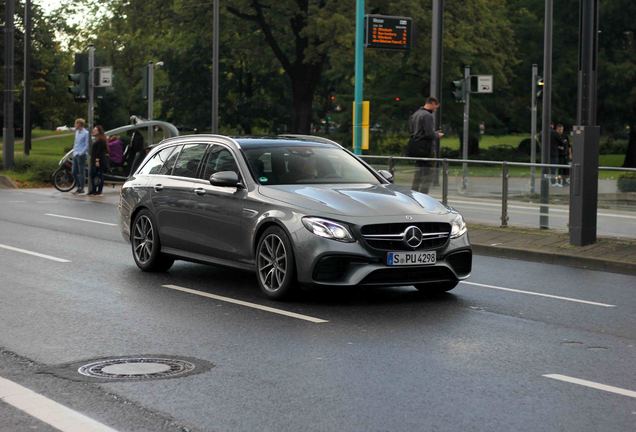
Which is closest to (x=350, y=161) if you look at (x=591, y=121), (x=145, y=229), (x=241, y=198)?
(x=241, y=198)

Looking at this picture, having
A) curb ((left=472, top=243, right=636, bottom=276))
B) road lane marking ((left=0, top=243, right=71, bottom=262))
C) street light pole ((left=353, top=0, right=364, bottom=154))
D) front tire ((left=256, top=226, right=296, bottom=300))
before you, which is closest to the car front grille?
front tire ((left=256, top=226, right=296, bottom=300))

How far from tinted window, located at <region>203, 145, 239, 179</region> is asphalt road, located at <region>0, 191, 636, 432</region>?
45.4 inches

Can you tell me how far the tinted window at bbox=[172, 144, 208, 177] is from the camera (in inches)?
486

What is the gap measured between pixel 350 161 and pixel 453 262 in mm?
1892

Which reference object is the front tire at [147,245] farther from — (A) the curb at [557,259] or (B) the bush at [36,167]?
(B) the bush at [36,167]

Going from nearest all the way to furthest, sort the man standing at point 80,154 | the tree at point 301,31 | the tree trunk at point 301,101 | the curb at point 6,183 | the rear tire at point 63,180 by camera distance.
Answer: the man standing at point 80,154 < the rear tire at point 63,180 < the curb at point 6,183 < the tree at point 301,31 < the tree trunk at point 301,101

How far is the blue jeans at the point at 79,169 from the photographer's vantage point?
28.9m

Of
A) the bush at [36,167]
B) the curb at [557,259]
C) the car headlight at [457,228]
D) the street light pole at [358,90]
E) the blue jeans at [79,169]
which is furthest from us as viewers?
the bush at [36,167]

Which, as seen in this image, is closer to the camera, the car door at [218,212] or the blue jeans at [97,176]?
the car door at [218,212]

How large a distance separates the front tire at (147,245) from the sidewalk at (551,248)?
4775 millimetres

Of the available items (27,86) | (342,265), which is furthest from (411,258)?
(27,86)

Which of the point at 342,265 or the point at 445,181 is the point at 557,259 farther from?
the point at 342,265

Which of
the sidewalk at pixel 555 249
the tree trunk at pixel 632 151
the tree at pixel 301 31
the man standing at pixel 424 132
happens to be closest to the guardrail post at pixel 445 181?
the sidewalk at pixel 555 249

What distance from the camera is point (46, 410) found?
6.36m
